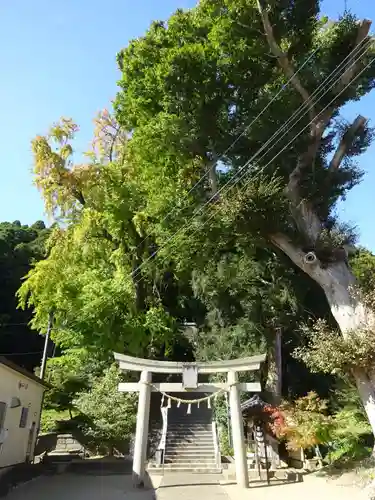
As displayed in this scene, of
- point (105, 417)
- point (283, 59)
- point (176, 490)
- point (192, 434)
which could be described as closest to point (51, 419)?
point (105, 417)

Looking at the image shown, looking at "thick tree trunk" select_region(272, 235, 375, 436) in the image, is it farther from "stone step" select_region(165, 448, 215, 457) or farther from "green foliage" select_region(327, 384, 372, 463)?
"stone step" select_region(165, 448, 215, 457)

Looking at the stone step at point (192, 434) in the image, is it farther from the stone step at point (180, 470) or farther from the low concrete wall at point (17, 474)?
the low concrete wall at point (17, 474)

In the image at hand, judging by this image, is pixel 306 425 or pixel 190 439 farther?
pixel 190 439

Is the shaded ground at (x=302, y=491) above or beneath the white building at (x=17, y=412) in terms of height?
beneath

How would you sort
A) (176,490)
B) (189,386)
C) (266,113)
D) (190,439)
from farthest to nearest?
(190,439) → (266,113) → (189,386) → (176,490)

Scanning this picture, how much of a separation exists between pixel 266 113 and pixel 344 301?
6341 mm

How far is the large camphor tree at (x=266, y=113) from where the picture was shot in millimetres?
12062

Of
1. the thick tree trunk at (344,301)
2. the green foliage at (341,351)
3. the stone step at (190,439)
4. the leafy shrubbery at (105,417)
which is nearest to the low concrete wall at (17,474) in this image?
the leafy shrubbery at (105,417)

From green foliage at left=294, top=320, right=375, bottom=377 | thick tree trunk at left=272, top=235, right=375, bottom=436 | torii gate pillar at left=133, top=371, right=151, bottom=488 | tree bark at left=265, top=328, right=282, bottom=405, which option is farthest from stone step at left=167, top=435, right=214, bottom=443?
thick tree trunk at left=272, top=235, right=375, bottom=436

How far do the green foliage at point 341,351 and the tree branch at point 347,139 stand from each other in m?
5.77

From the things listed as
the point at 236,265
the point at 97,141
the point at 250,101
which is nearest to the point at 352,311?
the point at 236,265

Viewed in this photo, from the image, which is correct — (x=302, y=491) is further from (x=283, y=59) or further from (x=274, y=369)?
(x=283, y=59)

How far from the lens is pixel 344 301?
10.8 m

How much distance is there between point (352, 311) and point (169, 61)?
9384 millimetres
